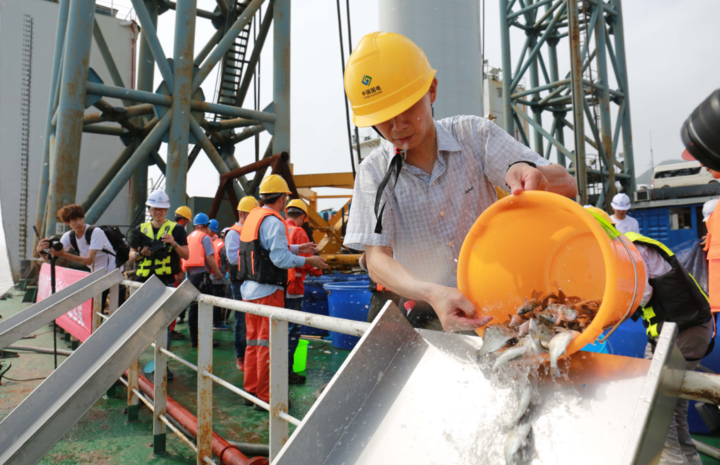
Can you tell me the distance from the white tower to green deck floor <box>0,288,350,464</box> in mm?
7841

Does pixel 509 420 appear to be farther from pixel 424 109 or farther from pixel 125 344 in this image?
pixel 125 344

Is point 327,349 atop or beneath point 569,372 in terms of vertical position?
beneath

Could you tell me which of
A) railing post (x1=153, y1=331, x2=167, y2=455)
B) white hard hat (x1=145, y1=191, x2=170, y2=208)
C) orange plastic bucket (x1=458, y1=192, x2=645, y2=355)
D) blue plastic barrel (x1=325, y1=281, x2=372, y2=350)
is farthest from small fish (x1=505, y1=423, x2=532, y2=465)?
white hard hat (x1=145, y1=191, x2=170, y2=208)

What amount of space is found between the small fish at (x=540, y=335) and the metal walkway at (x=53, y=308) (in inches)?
127

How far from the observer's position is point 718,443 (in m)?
2.90

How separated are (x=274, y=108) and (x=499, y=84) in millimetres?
26149

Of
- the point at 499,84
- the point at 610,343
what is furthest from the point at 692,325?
the point at 499,84

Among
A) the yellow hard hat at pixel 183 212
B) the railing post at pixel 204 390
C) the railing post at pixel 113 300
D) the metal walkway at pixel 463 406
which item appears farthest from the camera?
the yellow hard hat at pixel 183 212

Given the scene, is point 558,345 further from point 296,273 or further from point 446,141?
point 296,273

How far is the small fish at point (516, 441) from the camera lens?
786 millimetres

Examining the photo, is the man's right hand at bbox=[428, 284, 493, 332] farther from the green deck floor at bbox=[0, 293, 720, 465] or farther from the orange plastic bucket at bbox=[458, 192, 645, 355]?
the green deck floor at bbox=[0, 293, 720, 465]

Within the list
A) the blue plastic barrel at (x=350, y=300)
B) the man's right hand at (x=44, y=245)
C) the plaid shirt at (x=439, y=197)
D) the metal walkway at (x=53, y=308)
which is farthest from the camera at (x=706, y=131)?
the man's right hand at (x=44, y=245)

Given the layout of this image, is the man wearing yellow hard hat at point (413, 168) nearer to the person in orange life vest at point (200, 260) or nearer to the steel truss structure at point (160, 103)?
the person in orange life vest at point (200, 260)

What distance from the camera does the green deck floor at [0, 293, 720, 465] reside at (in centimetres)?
291
